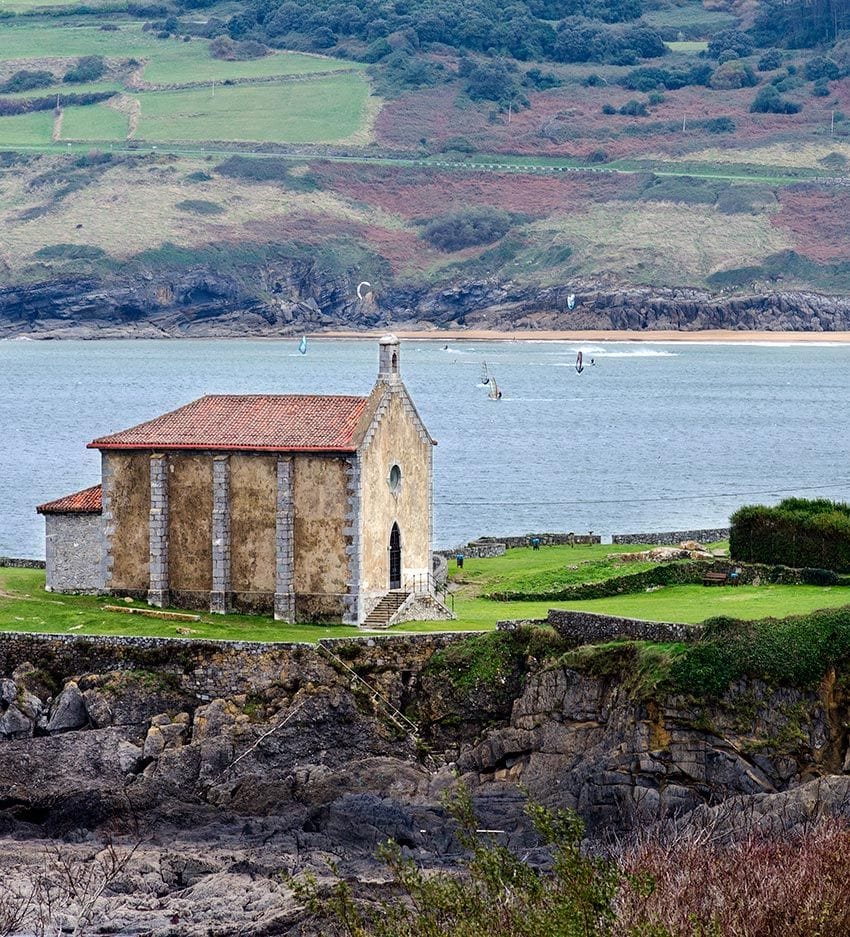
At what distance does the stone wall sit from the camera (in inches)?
1778

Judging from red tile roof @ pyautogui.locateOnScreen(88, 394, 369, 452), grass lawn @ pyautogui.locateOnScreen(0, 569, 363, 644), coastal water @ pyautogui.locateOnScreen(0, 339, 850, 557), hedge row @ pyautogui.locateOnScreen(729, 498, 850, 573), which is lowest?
coastal water @ pyautogui.locateOnScreen(0, 339, 850, 557)

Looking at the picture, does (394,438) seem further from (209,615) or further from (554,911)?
(554,911)

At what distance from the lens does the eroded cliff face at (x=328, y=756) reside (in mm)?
33312

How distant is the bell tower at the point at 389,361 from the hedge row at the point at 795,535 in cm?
762

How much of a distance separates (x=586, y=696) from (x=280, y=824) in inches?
235

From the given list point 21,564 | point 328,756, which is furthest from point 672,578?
point 21,564

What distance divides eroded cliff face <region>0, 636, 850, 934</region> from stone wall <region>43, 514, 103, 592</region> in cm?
431

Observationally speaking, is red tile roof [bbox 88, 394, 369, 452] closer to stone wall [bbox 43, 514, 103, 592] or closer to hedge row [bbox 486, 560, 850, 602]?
stone wall [bbox 43, 514, 103, 592]

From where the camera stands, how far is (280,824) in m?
35.1

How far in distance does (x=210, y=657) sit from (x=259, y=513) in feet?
13.6

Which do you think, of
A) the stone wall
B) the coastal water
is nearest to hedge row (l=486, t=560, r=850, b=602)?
the stone wall

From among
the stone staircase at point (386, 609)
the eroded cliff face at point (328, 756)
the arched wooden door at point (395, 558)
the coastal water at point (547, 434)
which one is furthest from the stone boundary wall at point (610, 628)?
the coastal water at point (547, 434)

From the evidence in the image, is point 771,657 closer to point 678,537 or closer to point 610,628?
point 610,628

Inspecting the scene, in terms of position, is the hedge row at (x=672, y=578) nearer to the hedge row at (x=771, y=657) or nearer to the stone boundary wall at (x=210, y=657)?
the stone boundary wall at (x=210, y=657)
